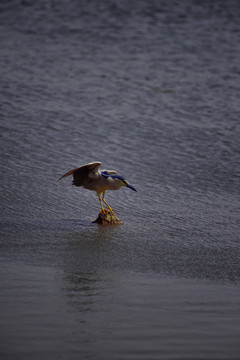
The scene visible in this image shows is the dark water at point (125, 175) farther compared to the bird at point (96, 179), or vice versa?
the bird at point (96, 179)

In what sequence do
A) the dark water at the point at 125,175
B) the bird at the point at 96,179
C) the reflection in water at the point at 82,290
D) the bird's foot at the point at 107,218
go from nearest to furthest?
the dark water at the point at 125,175 < the reflection in water at the point at 82,290 < the bird's foot at the point at 107,218 < the bird at the point at 96,179

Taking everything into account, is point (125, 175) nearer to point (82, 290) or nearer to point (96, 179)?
point (96, 179)

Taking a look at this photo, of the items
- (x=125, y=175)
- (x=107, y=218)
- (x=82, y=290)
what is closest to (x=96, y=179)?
(x=107, y=218)

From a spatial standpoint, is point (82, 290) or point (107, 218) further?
point (107, 218)

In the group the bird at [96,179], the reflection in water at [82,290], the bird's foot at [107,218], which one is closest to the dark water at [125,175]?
the reflection in water at [82,290]

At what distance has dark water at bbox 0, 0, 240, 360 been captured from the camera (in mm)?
4051

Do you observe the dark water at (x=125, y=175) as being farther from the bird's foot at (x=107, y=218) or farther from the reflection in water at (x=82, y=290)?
the bird's foot at (x=107, y=218)

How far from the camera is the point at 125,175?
8.45 metres

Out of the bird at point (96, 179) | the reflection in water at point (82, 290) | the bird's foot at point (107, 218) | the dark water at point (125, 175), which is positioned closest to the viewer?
the dark water at point (125, 175)

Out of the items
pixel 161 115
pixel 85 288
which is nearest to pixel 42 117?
pixel 161 115

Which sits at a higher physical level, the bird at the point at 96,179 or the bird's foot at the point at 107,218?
the bird at the point at 96,179

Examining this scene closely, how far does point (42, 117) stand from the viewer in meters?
10.6

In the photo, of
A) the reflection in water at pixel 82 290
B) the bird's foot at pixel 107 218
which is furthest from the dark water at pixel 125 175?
the bird's foot at pixel 107 218

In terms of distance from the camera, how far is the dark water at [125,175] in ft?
13.3
